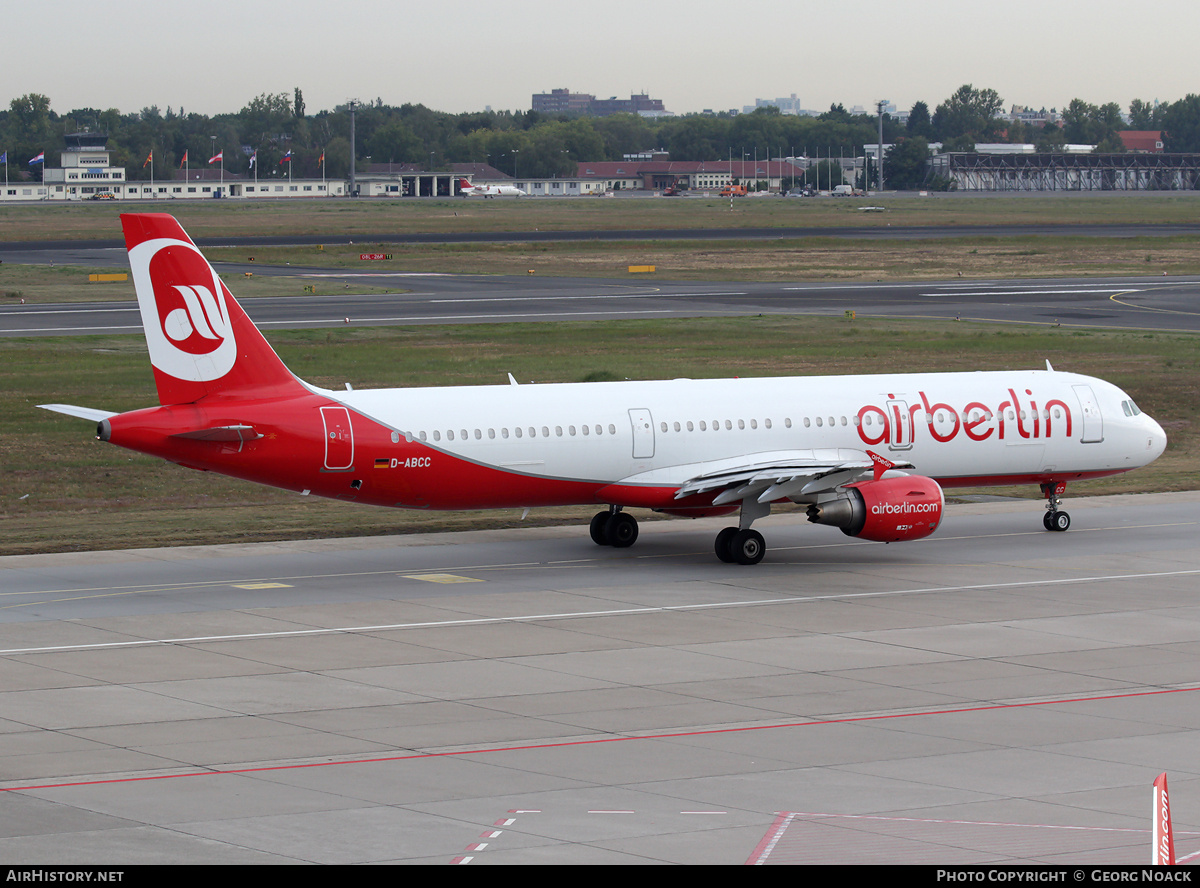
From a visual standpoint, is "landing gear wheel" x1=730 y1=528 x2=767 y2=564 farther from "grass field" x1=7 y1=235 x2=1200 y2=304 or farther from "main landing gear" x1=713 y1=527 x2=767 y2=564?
"grass field" x1=7 y1=235 x2=1200 y2=304

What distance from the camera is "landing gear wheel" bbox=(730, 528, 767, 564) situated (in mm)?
35750

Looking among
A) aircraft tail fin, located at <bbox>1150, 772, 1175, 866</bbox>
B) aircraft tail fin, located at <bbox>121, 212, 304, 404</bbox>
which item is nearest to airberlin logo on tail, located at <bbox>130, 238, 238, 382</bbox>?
aircraft tail fin, located at <bbox>121, 212, 304, 404</bbox>

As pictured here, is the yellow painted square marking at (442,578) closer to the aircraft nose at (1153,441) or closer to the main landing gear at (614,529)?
the main landing gear at (614,529)

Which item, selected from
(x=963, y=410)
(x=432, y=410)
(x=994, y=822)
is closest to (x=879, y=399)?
(x=963, y=410)

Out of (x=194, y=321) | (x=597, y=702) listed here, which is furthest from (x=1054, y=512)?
(x=194, y=321)

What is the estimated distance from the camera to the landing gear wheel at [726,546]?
35.9m

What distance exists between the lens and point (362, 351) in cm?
7062

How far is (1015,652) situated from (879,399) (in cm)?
1144

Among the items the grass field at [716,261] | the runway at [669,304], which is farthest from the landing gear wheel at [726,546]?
the grass field at [716,261]

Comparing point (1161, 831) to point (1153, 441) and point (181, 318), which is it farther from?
point (1153, 441)

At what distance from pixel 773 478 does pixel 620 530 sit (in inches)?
190

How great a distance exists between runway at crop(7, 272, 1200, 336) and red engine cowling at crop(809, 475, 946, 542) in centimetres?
4843

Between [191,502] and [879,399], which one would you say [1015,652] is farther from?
[191,502]

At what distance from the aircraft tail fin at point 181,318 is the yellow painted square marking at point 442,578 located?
5.39 meters
